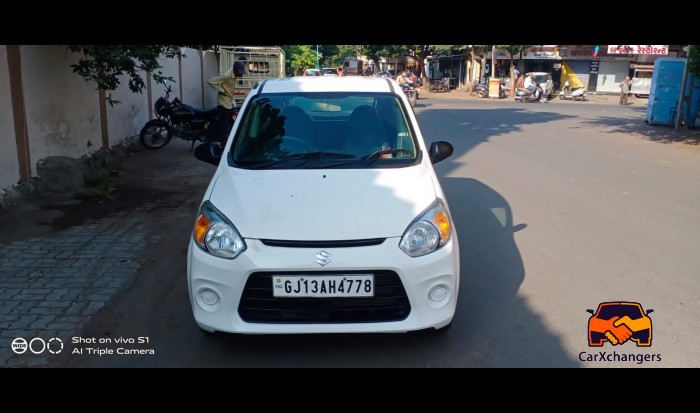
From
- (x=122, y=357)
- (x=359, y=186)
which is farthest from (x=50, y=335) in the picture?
(x=359, y=186)

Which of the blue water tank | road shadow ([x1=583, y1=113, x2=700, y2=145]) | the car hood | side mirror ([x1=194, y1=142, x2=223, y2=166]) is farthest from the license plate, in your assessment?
the blue water tank

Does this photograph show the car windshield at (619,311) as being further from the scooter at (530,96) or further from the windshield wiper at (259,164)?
the scooter at (530,96)

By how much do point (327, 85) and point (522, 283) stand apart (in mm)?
2383

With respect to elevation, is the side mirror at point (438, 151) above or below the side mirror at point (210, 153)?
above

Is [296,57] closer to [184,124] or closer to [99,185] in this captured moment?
[184,124]

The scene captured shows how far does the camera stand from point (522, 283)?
490 cm

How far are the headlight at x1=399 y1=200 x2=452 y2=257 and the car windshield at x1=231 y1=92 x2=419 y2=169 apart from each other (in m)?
0.74

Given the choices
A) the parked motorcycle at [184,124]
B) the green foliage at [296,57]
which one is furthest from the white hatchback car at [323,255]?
the green foliage at [296,57]

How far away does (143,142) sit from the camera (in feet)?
39.5

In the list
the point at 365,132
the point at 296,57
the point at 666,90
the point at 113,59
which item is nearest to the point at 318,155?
the point at 365,132

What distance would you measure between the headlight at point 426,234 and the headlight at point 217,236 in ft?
3.20

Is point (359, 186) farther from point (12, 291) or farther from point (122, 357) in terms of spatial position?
point (12, 291)

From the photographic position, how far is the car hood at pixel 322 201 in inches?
135
